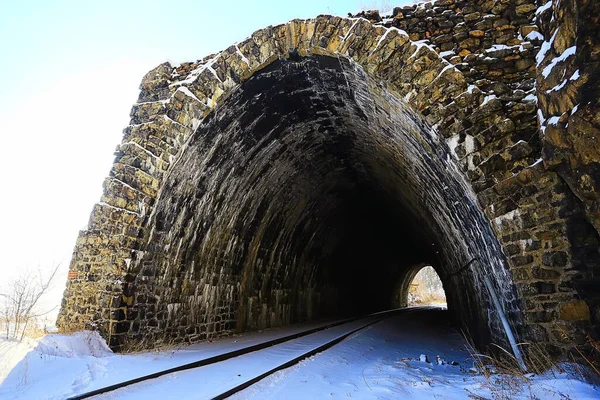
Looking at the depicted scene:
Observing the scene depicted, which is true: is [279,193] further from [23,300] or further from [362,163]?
[23,300]

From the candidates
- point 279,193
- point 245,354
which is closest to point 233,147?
point 279,193

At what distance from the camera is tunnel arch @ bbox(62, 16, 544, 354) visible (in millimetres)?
5664

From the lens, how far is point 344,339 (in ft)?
34.4

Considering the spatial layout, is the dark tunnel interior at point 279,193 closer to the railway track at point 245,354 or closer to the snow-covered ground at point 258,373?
the snow-covered ground at point 258,373

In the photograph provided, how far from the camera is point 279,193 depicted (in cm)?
1149

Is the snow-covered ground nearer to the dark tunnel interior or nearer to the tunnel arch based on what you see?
the tunnel arch

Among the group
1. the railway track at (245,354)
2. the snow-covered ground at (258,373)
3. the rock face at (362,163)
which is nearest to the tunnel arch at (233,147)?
the rock face at (362,163)

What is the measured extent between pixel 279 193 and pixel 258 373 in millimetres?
6380

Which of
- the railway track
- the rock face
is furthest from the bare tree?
the railway track

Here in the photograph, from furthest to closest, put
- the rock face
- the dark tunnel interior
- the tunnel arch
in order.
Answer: the dark tunnel interior < the tunnel arch < the rock face

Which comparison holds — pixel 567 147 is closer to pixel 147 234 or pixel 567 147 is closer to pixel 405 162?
pixel 405 162

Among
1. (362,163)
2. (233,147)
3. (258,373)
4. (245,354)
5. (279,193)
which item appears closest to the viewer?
(258,373)

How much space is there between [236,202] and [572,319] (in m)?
7.54

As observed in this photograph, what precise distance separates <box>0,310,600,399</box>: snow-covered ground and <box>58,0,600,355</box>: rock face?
74 cm
